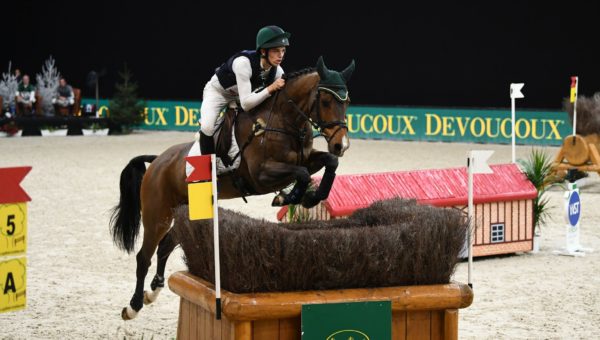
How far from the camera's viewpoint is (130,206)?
600 centimetres

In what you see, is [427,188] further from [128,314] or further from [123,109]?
[123,109]

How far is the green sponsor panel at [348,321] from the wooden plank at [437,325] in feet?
0.87

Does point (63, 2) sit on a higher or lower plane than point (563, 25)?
higher

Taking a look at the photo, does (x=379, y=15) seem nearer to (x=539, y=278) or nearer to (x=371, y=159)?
(x=371, y=159)

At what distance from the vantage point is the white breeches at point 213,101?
16.8 feet

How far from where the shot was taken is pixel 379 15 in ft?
65.4

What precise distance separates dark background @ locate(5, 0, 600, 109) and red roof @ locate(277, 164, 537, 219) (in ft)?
32.8

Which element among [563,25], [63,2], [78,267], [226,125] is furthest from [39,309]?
[63,2]

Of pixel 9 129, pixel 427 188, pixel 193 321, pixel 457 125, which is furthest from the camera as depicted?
pixel 9 129

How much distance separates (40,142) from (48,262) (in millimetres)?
11160

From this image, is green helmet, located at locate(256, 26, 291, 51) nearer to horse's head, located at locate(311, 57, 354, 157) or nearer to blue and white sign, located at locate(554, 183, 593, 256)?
horse's head, located at locate(311, 57, 354, 157)

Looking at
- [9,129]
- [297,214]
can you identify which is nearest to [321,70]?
[297,214]

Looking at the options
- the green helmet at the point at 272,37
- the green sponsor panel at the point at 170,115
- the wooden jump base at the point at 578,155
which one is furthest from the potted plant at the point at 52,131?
the green helmet at the point at 272,37

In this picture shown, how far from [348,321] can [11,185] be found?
137 cm
